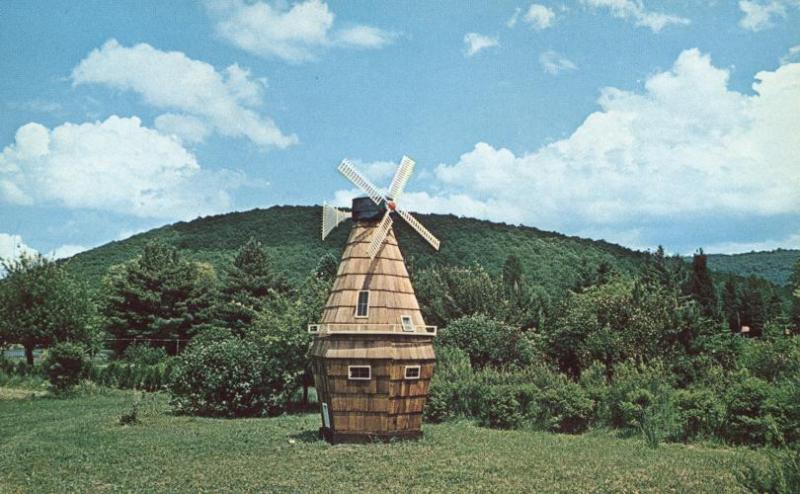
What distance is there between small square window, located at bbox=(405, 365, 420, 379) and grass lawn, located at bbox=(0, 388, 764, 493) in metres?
1.78

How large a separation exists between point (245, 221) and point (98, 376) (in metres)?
58.0

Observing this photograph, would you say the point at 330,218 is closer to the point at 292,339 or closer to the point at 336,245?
the point at 292,339

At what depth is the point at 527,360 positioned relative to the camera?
33656 mm

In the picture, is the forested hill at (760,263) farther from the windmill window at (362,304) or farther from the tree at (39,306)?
the windmill window at (362,304)

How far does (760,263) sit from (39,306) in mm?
99683

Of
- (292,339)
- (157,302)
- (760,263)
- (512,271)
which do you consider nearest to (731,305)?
(512,271)

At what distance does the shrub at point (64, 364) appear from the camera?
3284cm

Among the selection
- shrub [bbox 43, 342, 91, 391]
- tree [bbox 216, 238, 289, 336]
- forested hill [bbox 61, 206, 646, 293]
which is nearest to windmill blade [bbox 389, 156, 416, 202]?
shrub [bbox 43, 342, 91, 391]

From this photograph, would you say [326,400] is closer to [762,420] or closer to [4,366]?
[762,420]

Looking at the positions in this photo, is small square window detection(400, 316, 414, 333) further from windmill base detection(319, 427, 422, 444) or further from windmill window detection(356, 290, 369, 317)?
windmill base detection(319, 427, 422, 444)

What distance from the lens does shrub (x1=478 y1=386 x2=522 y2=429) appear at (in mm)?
23312

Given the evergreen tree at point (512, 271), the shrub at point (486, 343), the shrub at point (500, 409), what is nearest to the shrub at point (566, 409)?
the shrub at point (500, 409)

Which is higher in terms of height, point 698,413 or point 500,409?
point 698,413

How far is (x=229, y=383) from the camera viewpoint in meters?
26.6
